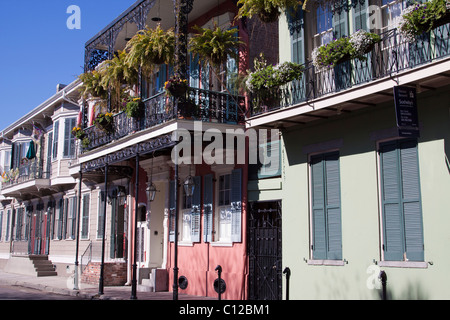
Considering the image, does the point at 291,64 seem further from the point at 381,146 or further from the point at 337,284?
the point at 337,284

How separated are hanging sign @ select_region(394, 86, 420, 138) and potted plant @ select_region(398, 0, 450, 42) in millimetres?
884

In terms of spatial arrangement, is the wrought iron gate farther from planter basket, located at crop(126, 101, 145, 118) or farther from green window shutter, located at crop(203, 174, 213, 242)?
planter basket, located at crop(126, 101, 145, 118)

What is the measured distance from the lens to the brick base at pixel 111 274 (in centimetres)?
1758

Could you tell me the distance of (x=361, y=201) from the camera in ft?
32.6

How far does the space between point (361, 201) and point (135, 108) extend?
707 cm

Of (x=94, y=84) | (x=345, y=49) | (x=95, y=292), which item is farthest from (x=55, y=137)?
(x=345, y=49)

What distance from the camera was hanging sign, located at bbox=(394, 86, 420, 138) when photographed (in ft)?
27.7

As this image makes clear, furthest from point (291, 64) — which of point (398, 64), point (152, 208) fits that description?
point (152, 208)

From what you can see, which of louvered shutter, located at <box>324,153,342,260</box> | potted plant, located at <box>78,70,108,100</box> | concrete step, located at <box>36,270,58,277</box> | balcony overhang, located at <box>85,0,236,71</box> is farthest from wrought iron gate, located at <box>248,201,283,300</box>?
concrete step, located at <box>36,270,58,277</box>

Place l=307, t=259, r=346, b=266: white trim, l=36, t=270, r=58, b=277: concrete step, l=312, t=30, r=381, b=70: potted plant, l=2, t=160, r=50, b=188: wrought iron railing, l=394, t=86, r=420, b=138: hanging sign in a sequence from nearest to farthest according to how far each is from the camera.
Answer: l=394, t=86, r=420, b=138: hanging sign
l=312, t=30, r=381, b=70: potted plant
l=307, t=259, r=346, b=266: white trim
l=36, t=270, r=58, b=277: concrete step
l=2, t=160, r=50, b=188: wrought iron railing

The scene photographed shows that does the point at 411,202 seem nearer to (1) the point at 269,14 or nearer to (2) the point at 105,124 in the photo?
(1) the point at 269,14

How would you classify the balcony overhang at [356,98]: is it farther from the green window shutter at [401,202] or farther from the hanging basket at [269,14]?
the hanging basket at [269,14]

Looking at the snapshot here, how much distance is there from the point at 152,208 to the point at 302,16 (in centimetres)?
860

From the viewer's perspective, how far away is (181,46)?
42.8ft
